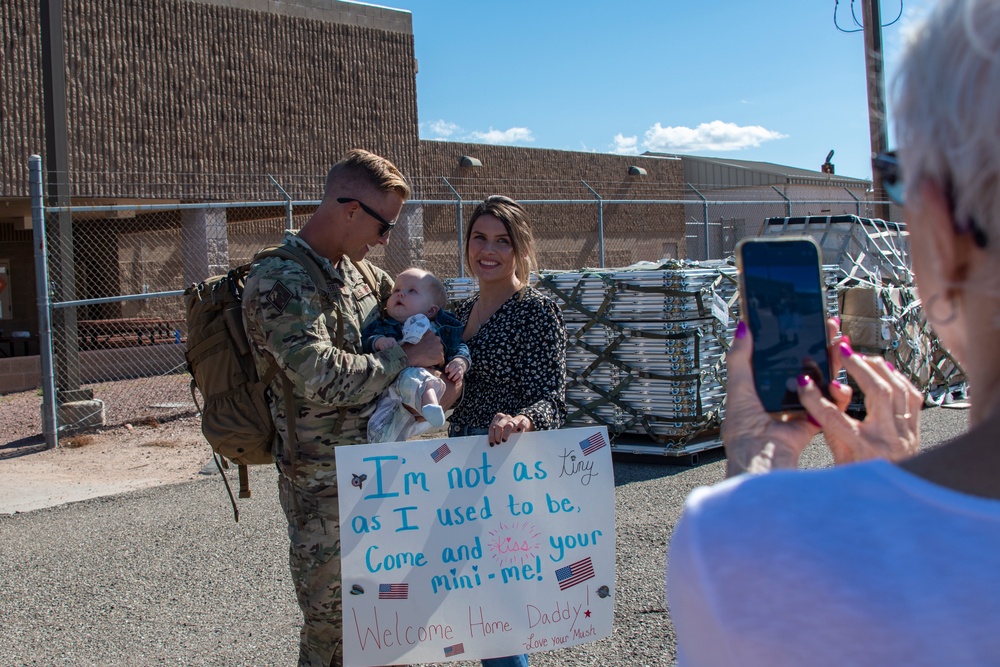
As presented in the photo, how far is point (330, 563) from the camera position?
9.45ft

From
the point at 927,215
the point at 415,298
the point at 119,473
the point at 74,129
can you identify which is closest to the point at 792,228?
the point at 119,473

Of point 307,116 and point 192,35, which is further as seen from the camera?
point 307,116

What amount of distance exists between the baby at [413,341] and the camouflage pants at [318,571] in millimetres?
300

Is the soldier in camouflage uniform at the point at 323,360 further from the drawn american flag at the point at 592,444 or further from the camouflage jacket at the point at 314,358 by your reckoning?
the drawn american flag at the point at 592,444

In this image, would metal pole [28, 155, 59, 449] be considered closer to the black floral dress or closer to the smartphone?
the black floral dress

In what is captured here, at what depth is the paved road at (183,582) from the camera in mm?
3895

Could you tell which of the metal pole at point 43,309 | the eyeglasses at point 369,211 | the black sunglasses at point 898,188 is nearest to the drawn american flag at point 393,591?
the eyeglasses at point 369,211

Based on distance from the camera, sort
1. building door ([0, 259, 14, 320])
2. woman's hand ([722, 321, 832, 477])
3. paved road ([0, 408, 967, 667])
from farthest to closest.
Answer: building door ([0, 259, 14, 320]) → paved road ([0, 408, 967, 667]) → woman's hand ([722, 321, 832, 477])

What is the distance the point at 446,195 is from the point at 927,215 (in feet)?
69.3

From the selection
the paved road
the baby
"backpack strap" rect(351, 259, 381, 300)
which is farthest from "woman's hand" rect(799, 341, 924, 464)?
the paved road

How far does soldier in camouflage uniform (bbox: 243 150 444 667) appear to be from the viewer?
2.73 m

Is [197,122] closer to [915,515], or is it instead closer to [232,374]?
[232,374]

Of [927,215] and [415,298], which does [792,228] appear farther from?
[927,215]

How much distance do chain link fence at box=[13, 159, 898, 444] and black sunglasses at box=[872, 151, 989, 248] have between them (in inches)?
225
